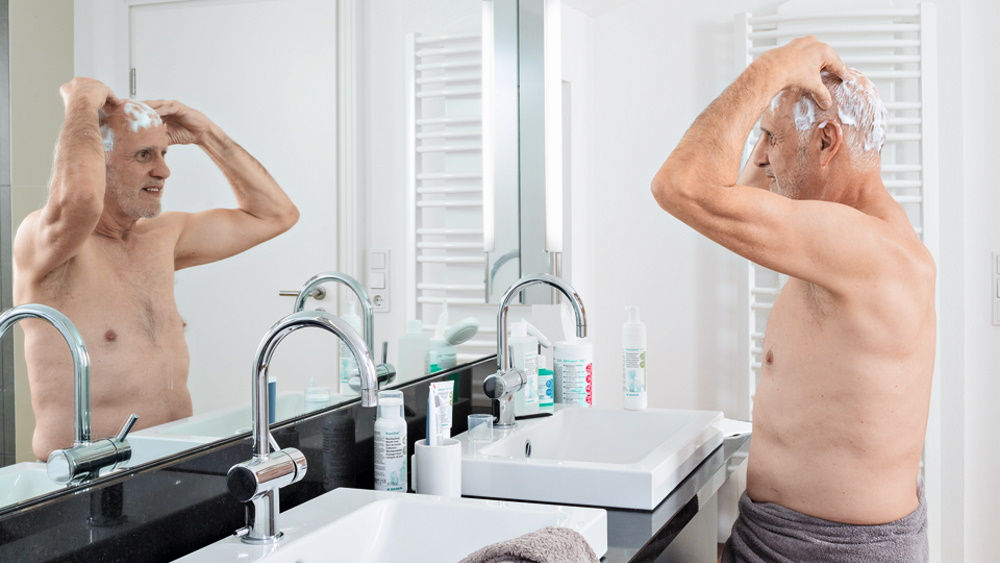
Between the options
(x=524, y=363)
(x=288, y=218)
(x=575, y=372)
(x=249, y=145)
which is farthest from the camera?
(x=575, y=372)

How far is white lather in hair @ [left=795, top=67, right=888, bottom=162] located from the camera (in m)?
1.85

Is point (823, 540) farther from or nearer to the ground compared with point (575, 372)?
nearer to the ground

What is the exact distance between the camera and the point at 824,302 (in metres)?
1.81

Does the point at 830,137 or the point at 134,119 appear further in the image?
the point at 830,137

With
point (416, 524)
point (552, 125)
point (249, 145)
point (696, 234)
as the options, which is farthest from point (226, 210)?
point (696, 234)

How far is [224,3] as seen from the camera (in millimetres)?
1364

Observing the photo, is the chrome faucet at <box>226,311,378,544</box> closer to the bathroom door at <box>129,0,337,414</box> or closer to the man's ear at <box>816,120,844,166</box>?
the bathroom door at <box>129,0,337,414</box>

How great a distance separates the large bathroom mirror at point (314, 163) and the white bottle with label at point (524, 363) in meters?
0.14

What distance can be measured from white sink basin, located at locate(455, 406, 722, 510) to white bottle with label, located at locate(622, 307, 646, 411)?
0.04 m

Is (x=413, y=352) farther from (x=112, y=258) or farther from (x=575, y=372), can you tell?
(x=112, y=258)

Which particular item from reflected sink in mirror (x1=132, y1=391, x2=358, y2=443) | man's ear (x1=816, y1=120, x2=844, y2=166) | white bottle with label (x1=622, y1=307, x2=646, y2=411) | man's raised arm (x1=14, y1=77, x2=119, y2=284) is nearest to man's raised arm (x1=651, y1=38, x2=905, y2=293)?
man's ear (x1=816, y1=120, x2=844, y2=166)

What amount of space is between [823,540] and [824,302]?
447mm

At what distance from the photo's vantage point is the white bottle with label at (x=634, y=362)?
7.02ft

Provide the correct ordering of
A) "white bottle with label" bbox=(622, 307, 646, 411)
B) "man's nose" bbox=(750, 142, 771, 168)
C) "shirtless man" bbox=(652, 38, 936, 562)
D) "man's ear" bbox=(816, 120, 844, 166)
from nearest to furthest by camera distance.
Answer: "shirtless man" bbox=(652, 38, 936, 562)
"man's ear" bbox=(816, 120, 844, 166)
"man's nose" bbox=(750, 142, 771, 168)
"white bottle with label" bbox=(622, 307, 646, 411)
